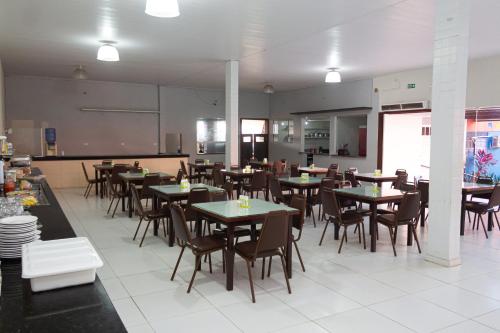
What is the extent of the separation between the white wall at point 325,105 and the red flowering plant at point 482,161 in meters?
2.52

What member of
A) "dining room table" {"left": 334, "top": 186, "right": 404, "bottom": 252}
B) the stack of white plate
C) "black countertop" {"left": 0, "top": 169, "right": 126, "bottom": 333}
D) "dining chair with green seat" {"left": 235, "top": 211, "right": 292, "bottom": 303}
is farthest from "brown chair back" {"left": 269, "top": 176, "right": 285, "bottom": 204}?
"black countertop" {"left": 0, "top": 169, "right": 126, "bottom": 333}

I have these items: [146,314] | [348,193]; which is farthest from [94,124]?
[146,314]

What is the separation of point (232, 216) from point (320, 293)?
1.05 metres

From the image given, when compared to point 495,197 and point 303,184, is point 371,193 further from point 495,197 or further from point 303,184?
point 495,197

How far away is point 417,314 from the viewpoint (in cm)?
312

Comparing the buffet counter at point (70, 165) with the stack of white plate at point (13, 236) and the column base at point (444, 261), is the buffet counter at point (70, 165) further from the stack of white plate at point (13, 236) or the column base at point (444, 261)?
the stack of white plate at point (13, 236)

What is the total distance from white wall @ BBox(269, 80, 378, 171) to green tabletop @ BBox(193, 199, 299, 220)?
23.3ft

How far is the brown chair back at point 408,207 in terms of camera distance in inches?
182

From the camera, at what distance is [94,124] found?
11805mm

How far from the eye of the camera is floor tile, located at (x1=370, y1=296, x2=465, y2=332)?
295 centimetres

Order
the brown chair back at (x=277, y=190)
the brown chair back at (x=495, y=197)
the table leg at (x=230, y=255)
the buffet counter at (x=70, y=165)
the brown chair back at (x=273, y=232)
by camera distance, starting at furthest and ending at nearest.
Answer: the buffet counter at (x=70, y=165) < the brown chair back at (x=277, y=190) < the brown chair back at (x=495, y=197) < the table leg at (x=230, y=255) < the brown chair back at (x=273, y=232)

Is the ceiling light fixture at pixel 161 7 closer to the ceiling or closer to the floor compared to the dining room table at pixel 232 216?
closer to the ceiling

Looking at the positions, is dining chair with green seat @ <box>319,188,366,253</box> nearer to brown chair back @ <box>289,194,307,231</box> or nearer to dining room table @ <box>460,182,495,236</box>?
brown chair back @ <box>289,194,307,231</box>

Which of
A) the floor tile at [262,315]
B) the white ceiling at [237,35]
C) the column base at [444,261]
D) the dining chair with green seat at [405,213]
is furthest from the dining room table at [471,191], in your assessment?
the floor tile at [262,315]
